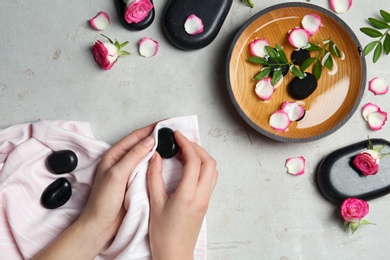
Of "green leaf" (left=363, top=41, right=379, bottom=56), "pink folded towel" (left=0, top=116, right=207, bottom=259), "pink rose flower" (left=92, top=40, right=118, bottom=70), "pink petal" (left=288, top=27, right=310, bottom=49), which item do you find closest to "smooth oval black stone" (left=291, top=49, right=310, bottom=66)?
"pink petal" (left=288, top=27, right=310, bottom=49)

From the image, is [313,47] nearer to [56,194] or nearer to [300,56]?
[300,56]

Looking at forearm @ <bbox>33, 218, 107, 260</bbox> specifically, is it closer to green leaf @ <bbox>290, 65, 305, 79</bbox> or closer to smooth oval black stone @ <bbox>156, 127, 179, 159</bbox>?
smooth oval black stone @ <bbox>156, 127, 179, 159</bbox>

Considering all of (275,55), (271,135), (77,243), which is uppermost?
(275,55)

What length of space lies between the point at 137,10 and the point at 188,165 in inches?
11.6

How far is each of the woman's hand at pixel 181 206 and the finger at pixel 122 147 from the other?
1.9 inches

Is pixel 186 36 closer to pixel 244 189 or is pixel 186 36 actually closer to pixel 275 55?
pixel 275 55

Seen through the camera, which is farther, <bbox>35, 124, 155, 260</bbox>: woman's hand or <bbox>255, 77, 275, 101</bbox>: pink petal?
<bbox>255, 77, 275, 101</bbox>: pink petal

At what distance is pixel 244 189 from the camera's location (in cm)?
100

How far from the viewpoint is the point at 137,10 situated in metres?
0.94

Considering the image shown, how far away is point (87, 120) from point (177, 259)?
1.05 feet

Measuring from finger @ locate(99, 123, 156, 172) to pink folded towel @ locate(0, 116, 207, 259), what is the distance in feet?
0.09

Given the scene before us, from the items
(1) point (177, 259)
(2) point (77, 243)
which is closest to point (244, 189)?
(1) point (177, 259)

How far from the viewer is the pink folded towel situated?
3.01 ft

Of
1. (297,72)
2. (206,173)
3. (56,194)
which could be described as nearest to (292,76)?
(297,72)
